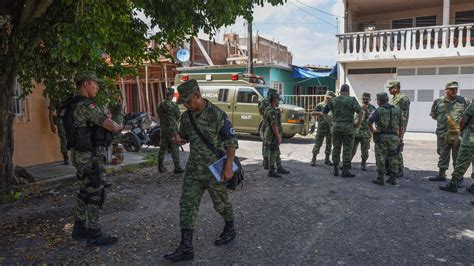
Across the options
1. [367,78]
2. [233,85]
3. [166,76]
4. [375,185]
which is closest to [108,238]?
[375,185]

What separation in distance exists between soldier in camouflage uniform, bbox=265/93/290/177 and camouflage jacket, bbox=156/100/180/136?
1771mm

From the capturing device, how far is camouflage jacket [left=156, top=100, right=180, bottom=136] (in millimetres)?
7164

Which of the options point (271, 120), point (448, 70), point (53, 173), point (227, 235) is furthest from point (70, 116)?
point (448, 70)

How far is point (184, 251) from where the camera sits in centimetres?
346

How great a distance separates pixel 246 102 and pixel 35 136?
6542mm

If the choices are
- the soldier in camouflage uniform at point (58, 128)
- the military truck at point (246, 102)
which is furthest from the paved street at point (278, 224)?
the military truck at point (246, 102)

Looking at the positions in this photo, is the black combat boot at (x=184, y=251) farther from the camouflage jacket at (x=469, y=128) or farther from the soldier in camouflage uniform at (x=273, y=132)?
the camouflage jacket at (x=469, y=128)

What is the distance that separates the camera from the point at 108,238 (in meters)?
3.86

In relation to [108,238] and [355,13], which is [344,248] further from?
[355,13]

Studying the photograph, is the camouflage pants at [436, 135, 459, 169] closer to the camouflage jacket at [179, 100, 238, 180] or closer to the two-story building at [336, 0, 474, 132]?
the camouflage jacket at [179, 100, 238, 180]

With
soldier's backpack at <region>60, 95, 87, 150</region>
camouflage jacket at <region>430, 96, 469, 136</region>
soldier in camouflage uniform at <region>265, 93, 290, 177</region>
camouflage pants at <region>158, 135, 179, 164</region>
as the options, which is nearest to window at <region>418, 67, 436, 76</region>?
camouflage jacket at <region>430, 96, 469, 136</region>

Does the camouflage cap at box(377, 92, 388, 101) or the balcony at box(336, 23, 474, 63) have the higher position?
the balcony at box(336, 23, 474, 63)

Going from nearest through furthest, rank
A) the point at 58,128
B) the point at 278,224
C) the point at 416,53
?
the point at 278,224 → the point at 58,128 → the point at 416,53

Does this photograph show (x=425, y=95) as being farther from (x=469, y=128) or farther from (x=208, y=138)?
(x=208, y=138)
